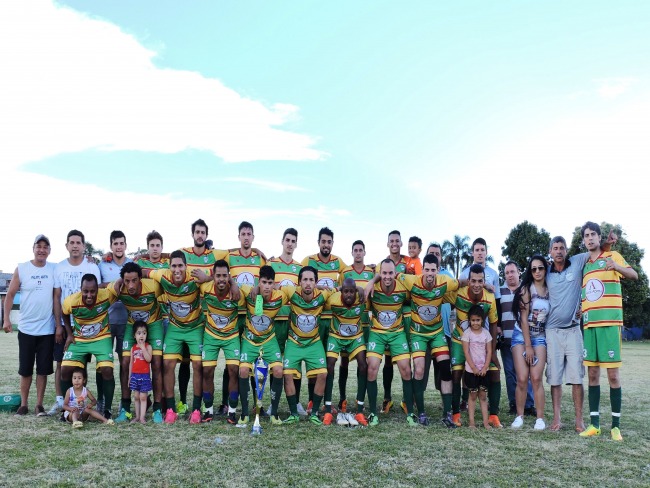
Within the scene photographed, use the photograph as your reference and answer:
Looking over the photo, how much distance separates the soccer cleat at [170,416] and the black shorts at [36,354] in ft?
6.13

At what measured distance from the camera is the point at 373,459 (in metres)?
4.72

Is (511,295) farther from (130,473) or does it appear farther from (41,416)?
(41,416)

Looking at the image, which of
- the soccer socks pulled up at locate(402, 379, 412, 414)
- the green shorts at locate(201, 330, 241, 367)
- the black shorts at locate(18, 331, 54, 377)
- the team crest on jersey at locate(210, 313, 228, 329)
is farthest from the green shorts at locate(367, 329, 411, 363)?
the black shorts at locate(18, 331, 54, 377)

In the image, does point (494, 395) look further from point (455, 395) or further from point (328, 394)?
point (328, 394)

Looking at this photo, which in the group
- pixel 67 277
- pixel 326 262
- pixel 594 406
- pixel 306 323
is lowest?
pixel 594 406

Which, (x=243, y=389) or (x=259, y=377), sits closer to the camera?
(x=259, y=377)

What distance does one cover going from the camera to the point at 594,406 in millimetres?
5980

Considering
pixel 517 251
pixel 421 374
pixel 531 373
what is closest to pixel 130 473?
pixel 421 374

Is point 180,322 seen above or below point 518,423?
above

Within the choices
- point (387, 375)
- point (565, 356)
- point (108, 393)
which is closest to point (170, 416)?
point (108, 393)

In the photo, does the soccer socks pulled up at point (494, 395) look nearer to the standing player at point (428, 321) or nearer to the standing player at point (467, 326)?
the standing player at point (467, 326)

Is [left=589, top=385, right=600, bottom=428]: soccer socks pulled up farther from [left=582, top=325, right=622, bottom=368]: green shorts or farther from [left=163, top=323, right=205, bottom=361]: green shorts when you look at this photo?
[left=163, top=323, right=205, bottom=361]: green shorts

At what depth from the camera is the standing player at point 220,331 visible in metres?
6.25

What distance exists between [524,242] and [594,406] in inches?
1399
